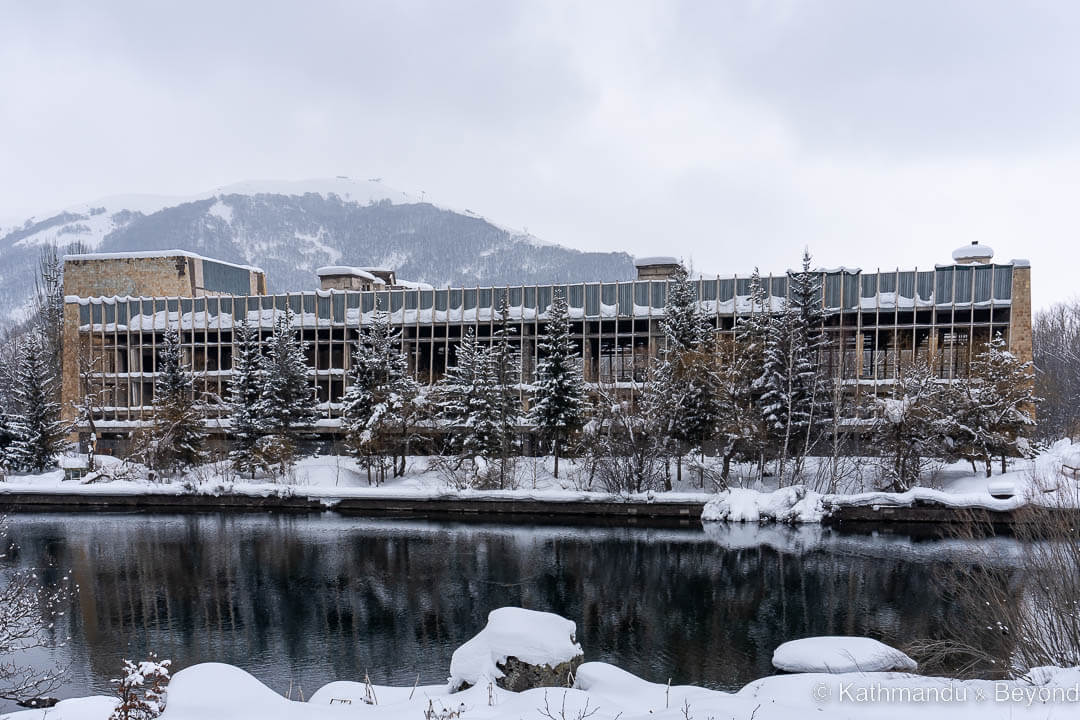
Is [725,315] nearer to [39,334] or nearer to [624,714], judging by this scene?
[624,714]

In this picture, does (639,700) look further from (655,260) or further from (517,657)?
(655,260)

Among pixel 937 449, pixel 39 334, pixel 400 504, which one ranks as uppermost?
pixel 39 334

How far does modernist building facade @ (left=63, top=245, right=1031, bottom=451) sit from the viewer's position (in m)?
46.6

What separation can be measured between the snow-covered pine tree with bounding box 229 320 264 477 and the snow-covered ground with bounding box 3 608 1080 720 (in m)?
33.0

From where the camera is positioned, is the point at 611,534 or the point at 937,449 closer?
the point at 611,534

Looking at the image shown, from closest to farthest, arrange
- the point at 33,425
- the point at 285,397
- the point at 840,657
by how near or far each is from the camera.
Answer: the point at 840,657 < the point at 285,397 < the point at 33,425

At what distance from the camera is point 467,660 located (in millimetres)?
12969

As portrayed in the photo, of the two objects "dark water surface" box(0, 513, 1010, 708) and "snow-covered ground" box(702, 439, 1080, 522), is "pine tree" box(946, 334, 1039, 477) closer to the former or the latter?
"snow-covered ground" box(702, 439, 1080, 522)

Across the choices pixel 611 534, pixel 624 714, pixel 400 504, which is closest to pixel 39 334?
pixel 400 504

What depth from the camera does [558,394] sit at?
139 feet

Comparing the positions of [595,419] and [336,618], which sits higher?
[595,419]

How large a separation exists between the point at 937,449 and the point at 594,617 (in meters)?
23.7

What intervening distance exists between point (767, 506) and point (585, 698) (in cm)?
2504

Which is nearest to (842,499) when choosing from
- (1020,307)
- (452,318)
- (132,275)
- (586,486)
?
(586,486)
